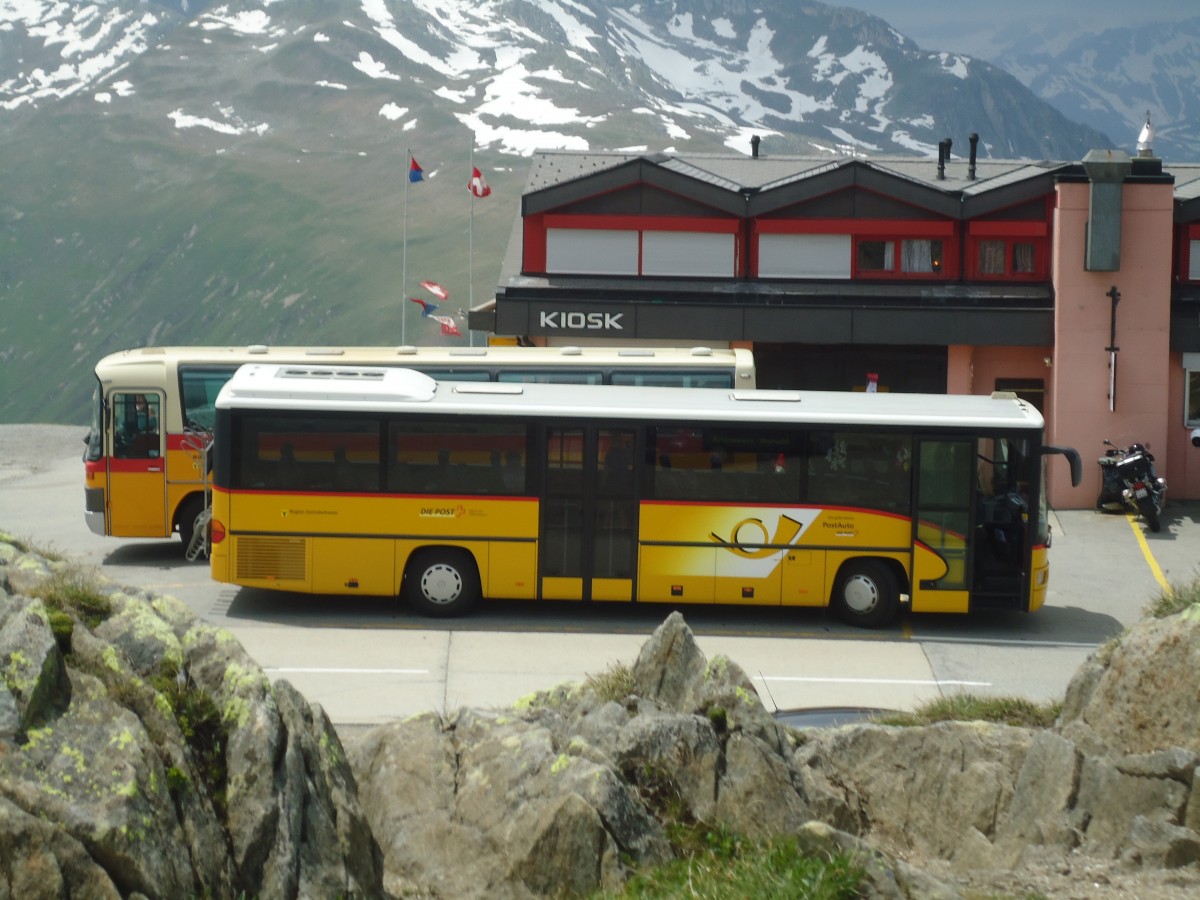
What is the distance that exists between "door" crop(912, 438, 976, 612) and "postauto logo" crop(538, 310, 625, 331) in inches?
519

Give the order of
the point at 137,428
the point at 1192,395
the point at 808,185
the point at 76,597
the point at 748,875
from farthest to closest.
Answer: the point at 808,185 → the point at 1192,395 → the point at 137,428 → the point at 76,597 → the point at 748,875

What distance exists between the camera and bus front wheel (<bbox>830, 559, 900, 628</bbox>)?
1788 cm

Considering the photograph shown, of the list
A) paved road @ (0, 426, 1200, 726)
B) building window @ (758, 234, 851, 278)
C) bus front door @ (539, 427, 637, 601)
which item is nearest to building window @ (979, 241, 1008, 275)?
building window @ (758, 234, 851, 278)

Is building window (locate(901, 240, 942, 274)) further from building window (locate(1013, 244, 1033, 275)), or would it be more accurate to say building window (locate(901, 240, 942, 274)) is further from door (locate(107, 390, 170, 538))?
door (locate(107, 390, 170, 538))

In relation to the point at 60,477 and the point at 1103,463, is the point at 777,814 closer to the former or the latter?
the point at 1103,463

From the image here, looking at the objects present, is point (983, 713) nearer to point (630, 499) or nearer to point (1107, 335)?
point (630, 499)

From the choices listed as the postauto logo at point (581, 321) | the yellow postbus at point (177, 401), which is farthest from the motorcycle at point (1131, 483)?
the postauto logo at point (581, 321)

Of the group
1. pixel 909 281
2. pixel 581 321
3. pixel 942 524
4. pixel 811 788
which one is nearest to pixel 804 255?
pixel 909 281

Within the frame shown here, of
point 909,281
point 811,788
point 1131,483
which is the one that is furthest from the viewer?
point 909,281

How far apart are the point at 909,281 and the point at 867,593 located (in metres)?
14.4

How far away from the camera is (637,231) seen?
A: 31422mm

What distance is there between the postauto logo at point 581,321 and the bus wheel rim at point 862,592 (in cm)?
1296

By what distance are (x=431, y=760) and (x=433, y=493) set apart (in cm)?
963

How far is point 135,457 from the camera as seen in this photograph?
21219mm
